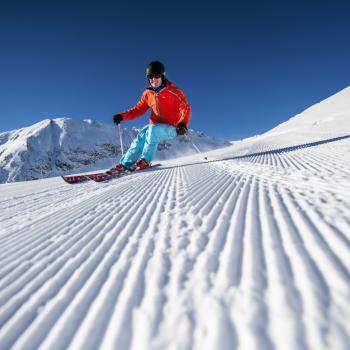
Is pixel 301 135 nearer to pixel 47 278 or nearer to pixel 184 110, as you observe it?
pixel 184 110

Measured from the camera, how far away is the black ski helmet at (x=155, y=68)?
5574 mm

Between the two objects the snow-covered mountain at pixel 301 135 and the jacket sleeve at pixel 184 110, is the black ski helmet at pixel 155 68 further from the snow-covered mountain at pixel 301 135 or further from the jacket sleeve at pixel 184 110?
the snow-covered mountain at pixel 301 135

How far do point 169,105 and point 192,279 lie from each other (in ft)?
17.4

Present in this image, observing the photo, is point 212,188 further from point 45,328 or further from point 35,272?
point 45,328

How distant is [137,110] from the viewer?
6.34 metres

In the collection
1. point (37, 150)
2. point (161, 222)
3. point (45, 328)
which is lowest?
point (45, 328)

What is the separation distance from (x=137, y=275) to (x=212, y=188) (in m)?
1.48

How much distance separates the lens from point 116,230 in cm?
162

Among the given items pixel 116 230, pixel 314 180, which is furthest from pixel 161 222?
pixel 314 180

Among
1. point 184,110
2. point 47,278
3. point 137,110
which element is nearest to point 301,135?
point 184,110

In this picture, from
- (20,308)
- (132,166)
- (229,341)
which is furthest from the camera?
(132,166)

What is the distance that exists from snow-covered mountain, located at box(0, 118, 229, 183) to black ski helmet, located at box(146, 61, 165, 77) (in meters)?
98.4

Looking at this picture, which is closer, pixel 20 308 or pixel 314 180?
pixel 20 308

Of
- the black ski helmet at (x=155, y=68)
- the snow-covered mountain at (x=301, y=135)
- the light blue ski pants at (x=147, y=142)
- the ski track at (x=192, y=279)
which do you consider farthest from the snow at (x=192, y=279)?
the snow-covered mountain at (x=301, y=135)
